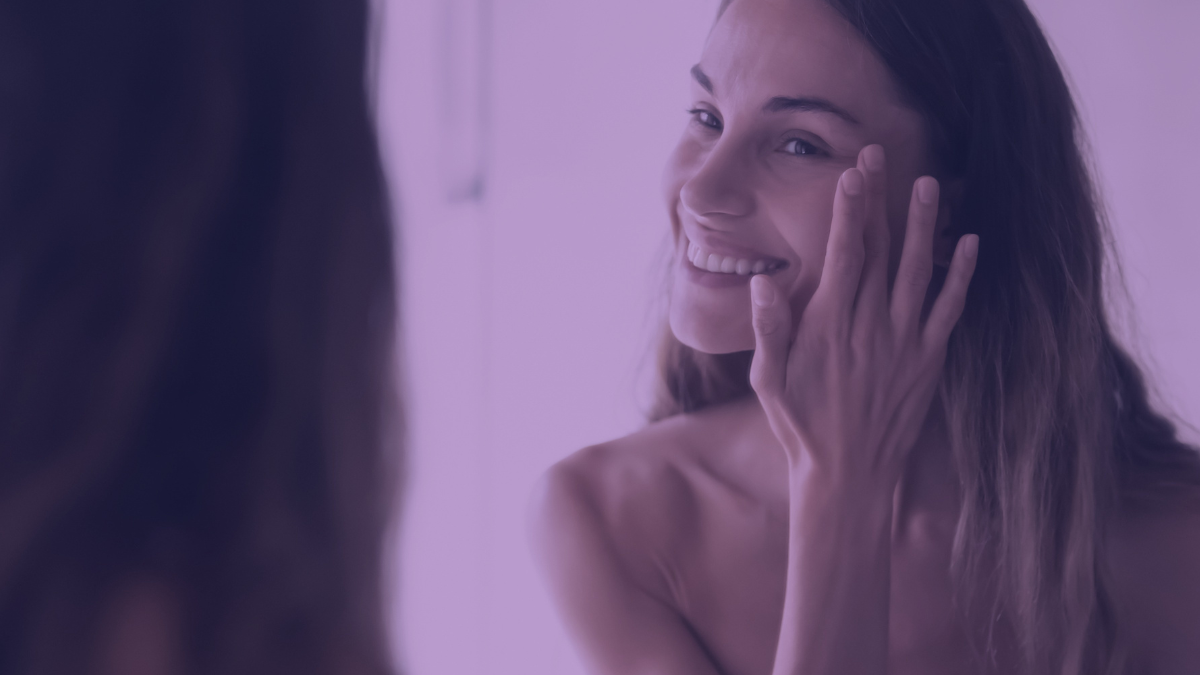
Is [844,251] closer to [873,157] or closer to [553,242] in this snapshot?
[873,157]

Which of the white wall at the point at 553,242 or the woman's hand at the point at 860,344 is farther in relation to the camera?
the white wall at the point at 553,242

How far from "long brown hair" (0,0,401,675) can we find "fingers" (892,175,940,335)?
0.60 m

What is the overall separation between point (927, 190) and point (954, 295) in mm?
124

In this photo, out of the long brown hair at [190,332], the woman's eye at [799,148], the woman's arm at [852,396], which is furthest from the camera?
the woman's eye at [799,148]

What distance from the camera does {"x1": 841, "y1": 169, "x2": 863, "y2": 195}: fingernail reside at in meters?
0.80

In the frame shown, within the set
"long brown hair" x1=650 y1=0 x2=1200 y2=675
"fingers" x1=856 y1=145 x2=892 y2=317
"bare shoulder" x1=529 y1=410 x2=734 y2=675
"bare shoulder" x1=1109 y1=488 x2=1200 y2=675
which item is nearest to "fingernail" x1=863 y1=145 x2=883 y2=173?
"fingers" x1=856 y1=145 x2=892 y2=317

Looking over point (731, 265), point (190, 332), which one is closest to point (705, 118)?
point (731, 265)

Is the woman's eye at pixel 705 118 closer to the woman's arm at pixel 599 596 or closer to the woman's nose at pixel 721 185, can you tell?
the woman's nose at pixel 721 185

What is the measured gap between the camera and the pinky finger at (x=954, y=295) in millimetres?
845

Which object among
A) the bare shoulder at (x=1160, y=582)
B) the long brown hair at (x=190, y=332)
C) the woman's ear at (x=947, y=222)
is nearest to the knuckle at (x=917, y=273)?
the woman's ear at (x=947, y=222)

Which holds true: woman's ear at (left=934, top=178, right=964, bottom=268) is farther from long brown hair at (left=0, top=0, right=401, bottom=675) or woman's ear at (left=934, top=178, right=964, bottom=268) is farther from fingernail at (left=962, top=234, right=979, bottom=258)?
long brown hair at (left=0, top=0, right=401, bottom=675)

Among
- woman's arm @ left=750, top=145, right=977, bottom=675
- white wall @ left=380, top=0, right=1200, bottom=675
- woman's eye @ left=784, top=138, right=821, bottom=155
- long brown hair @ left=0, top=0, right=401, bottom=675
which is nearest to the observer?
long brown hair @ left=0, top=0, right=401, bottom=675

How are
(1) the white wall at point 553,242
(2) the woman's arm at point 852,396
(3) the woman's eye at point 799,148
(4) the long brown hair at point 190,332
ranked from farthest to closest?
(1) the white wall at point 553,242, (3) the woman's eye at point 799,148, (2) the woman's arm at point 852,396, (4) the long brown hair at point 190,332

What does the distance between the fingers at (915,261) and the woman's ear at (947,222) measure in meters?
0.09
